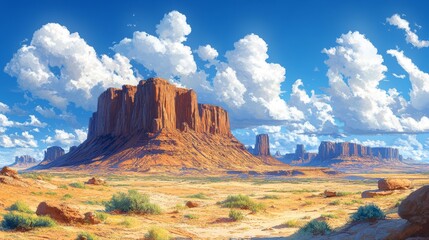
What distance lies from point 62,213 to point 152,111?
115m

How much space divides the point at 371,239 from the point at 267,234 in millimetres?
5160

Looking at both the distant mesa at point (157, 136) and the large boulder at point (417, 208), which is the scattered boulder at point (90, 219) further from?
the distant mesa at point (157, 136)

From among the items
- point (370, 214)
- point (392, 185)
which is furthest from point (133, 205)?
point (392, 185)

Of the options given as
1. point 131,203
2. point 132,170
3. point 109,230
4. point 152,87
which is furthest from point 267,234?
point 152,87

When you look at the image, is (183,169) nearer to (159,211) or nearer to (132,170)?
(132,170)

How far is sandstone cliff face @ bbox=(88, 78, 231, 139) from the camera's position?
423 feet

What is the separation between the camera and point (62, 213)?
50.0ft

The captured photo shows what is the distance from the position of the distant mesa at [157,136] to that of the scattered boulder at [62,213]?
280 ft

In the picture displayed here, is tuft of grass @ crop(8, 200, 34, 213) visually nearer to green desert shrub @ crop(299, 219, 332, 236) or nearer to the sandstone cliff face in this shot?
green desert shrub @ crop(299, 219, 332, 236)

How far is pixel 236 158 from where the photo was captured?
13025 cm

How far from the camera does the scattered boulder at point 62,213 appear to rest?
15.2 metres

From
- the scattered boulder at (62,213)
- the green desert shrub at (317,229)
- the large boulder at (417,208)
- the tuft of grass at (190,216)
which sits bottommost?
the tuft of grass at (190,216)

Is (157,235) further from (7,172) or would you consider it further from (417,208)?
(7,172)

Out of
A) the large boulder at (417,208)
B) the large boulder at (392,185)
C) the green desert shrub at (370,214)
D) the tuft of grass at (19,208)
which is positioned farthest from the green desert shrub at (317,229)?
the large boulder at (392,185)
